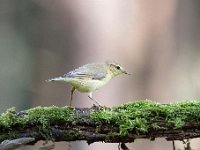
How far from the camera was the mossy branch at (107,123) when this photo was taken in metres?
3.85

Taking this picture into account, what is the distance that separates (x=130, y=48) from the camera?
332 inches

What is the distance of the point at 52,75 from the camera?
1033 cm

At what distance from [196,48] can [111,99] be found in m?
2.87

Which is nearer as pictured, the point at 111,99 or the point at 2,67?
the point at 111,99

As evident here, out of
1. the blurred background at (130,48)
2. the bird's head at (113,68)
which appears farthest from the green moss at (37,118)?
the blurred background at (130,48)

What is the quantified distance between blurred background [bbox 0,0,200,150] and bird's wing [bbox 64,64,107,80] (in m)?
2.77

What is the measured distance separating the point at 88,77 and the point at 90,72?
76mm

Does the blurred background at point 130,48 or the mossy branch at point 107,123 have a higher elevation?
the blurred background at point 130,48

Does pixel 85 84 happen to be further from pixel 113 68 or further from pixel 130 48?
pixel 130 48

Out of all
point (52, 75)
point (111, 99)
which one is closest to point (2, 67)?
point (52, 75)

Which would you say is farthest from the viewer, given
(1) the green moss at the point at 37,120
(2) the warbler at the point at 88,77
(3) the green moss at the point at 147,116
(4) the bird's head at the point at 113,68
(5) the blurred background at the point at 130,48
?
(5) the blurred background at the point at 130,48

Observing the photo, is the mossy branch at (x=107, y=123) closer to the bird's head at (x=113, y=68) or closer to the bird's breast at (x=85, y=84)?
the bird's breast at (x=85, y=84)

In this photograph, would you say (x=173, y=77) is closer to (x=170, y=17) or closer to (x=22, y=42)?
(x=170, y=17)

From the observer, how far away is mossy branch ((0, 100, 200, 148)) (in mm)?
3852
